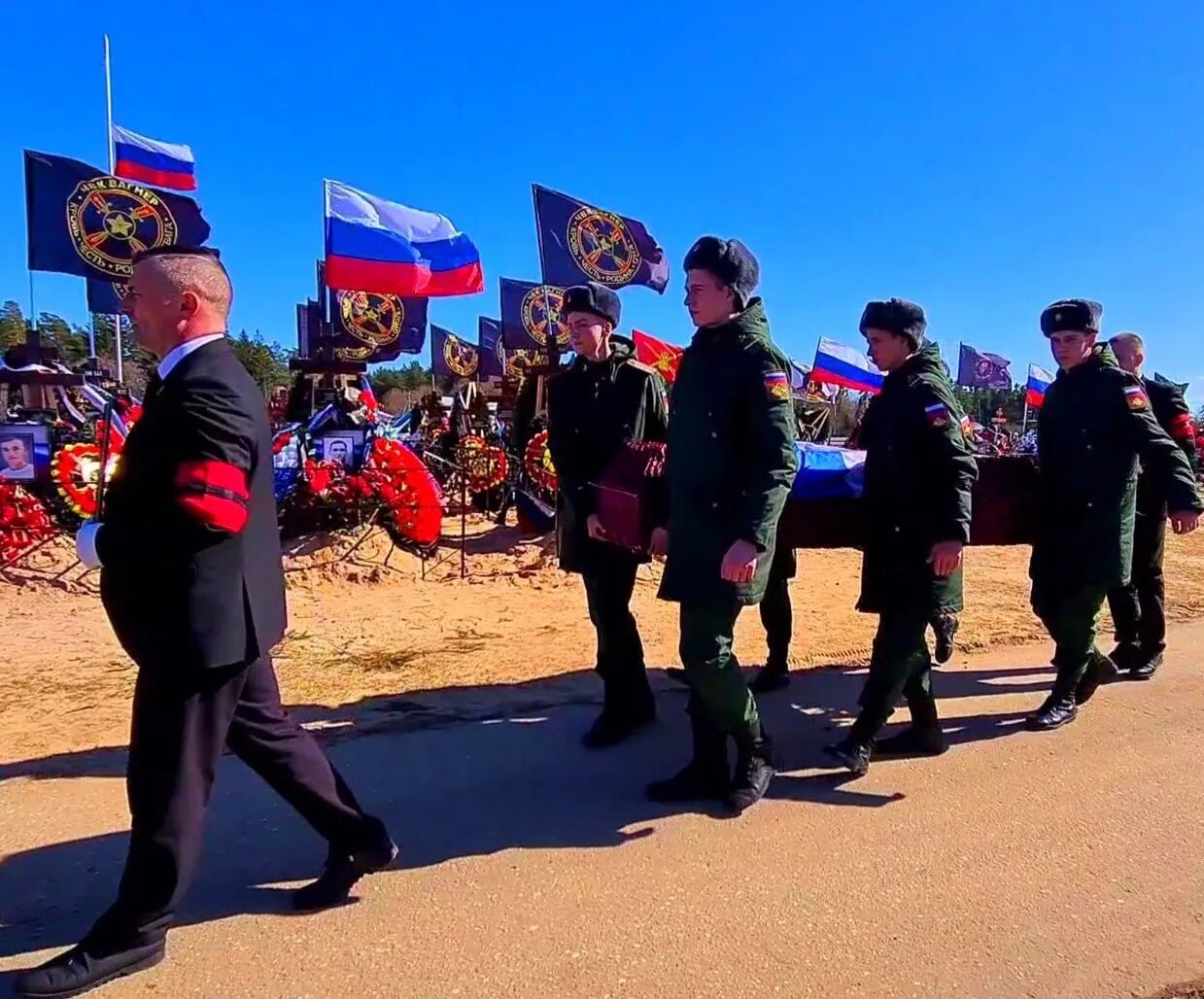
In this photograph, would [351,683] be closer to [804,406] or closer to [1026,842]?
[1026,842]

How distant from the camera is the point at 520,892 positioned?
2.56m

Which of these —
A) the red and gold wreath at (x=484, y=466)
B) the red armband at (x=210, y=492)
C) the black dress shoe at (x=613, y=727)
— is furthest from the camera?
the red and gold wreath at (x=484, y=466)

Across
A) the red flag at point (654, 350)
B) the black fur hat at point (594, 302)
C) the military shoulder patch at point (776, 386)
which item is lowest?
the military shoulder patch at point (776, 386)

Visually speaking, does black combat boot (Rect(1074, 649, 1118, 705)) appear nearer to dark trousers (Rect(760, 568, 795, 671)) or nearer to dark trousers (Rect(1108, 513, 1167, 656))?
dark trousers (Rect(1108, 513, 1167, 656))

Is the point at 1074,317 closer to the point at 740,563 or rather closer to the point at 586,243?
the point at 740,563

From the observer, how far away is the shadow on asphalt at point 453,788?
2.58m

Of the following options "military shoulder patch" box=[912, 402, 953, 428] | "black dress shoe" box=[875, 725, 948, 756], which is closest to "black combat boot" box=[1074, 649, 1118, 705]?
"black dress shoe" box=[875, 725, 948, 756]

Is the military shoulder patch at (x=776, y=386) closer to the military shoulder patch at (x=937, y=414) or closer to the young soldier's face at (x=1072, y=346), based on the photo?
the military shoulder patch at (x=937, y=414)

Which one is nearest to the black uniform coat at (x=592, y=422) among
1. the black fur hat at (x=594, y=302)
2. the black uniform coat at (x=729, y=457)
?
the black fur hat at (x=594, y=302)

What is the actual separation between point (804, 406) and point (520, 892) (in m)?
15.3

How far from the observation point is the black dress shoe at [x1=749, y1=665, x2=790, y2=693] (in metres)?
4.58

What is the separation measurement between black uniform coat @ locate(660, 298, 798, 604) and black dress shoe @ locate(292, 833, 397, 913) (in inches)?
48.1

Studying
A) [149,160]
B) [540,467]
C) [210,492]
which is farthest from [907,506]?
[149,160]

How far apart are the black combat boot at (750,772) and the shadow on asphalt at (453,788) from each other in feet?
0.32
